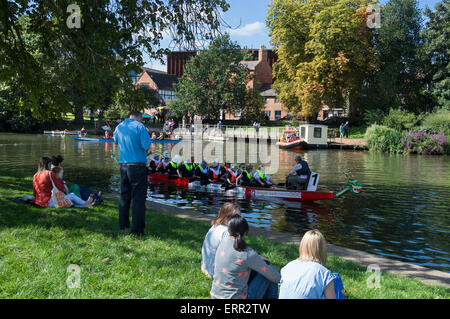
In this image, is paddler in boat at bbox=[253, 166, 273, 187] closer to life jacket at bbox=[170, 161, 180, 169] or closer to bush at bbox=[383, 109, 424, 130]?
life jacket at bbox=[170, 161, 180, 169]

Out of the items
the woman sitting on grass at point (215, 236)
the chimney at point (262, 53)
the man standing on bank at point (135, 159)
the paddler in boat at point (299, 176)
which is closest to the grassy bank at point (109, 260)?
the woman sitting on grass at point (215, 236)

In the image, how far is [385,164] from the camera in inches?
1174

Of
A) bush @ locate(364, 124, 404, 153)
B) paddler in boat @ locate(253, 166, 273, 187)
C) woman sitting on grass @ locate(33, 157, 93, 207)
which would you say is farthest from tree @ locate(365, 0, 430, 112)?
woman sitting on grass @ locate(33, 157, 93, 207)

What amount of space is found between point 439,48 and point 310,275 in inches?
2131

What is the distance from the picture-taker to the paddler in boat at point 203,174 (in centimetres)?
1828

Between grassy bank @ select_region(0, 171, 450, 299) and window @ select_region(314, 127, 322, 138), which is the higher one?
window @ select_region(314, 127, 322, 138)

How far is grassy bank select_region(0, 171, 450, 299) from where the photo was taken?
200 inches

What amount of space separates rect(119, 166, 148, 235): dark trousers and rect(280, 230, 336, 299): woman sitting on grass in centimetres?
388

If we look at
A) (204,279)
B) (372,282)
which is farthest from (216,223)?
(372,282)

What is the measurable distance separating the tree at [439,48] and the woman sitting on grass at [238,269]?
49950 millimetres

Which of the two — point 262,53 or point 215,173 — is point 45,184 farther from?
point 262,53
